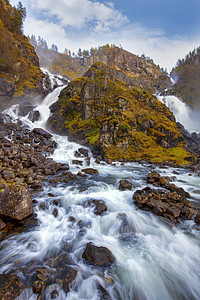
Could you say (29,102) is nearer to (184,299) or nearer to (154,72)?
(184,299)

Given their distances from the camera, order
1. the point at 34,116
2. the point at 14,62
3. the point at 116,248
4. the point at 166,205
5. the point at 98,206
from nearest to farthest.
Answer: the point at 116,248 < the point at 166,205 < the point at 98,206 < the point at 34,116 < the point at 14,62

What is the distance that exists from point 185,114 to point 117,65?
1768 inches

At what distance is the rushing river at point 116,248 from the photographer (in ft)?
12.3

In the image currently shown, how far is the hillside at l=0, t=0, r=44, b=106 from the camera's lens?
27.6 meters

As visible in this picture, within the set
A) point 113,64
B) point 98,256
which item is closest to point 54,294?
point 98,256

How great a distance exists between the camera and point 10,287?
322cm

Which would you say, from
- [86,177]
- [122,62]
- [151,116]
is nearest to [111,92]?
[151,116]

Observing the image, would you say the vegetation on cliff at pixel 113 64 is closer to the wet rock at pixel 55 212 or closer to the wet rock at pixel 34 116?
the wet rock at pixel 34 116

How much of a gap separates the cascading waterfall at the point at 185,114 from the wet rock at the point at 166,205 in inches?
1637

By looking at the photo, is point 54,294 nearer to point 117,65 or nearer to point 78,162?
point 78,162

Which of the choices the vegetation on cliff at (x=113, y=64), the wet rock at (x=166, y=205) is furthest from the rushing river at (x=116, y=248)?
the vegetation on cliff at (x=113, y=64)

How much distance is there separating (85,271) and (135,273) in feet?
5.03

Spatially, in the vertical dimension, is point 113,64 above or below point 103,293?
above

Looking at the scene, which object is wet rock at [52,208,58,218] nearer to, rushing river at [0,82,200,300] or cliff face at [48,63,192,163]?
rushing river at [0,82,200,300]
